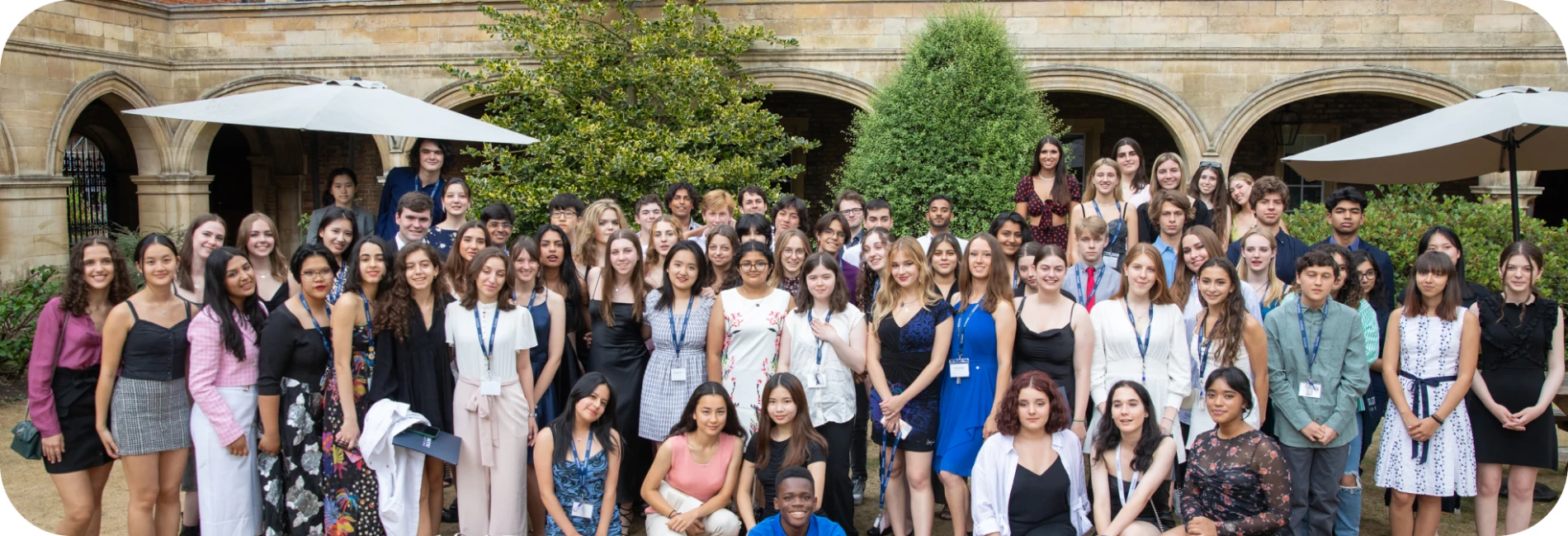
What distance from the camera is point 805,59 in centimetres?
1194

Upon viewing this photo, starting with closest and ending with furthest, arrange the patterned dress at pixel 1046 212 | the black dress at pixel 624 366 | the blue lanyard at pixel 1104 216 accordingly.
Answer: the black dress at pixel 624 366
the blue lanyard at pixel 1104 216
the patterned dress at pixel 1046 212

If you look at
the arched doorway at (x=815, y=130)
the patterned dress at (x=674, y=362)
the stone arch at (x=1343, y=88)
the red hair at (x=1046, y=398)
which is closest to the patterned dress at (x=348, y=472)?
the patterned dress at (x=674, y=362)

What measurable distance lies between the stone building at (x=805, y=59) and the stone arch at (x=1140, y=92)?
20 mm

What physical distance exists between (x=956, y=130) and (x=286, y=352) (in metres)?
6.53

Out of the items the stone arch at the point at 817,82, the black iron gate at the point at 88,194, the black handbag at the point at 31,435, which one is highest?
the stone arch at the point at 817,82

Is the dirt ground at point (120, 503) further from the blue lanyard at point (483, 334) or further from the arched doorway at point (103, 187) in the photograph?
the arched doorway at point (103, 187)

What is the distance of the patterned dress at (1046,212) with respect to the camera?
20.9 ft

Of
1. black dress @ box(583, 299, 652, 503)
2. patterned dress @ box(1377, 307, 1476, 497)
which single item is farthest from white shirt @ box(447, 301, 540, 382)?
patterned dress @ box(1377, 307, 1476, 497)

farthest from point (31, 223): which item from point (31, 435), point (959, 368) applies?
point (959, 368)

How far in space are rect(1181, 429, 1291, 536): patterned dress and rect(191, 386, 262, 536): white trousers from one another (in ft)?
12.6

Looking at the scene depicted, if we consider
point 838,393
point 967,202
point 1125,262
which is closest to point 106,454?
point 838,393

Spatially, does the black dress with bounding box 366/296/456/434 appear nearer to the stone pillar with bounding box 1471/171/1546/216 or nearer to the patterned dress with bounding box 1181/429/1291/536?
the patterned dress with bounding box 1181/429/1291/536

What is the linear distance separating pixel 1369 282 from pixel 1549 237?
384 cm

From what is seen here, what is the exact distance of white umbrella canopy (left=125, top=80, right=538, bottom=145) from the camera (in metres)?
5.65
